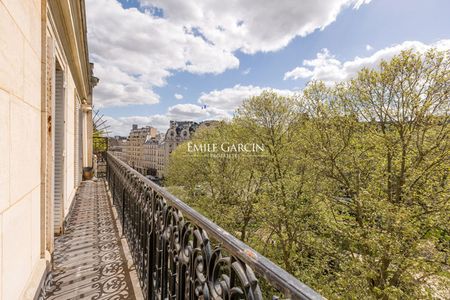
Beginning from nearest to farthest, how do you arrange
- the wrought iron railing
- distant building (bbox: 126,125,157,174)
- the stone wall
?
the wrought iron railing → the stone wall → distant building (bbox: 126,125,157,174)

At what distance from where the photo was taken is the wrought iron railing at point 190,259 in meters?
0.76

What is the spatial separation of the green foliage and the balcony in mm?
6300

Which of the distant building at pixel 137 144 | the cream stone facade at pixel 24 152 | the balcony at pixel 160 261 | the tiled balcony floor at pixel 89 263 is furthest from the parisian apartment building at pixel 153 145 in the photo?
the cream stone facade at pixel 24 152

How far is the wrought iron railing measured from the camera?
760 millimetres

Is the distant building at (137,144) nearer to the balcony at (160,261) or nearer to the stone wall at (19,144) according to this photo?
the balcony at (160,261)

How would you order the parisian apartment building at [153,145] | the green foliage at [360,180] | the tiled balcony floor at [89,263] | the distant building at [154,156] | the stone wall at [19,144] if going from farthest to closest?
the distant building at [154,156]
the parisian apartment building at [153,145]
the green foliage at [360,180]
the tiled balcony floor at [89,263]
the stone wall at [19,144]

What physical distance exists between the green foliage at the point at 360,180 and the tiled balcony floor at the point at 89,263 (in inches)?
247

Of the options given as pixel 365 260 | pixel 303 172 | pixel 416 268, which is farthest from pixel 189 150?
pixel 416 268

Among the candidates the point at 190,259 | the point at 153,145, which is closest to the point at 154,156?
the point at 153,145

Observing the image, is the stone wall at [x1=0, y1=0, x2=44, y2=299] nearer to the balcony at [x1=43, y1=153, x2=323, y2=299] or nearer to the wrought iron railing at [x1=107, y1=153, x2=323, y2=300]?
the balcony at [x1=43, y1=153, x2=323, y2=299]

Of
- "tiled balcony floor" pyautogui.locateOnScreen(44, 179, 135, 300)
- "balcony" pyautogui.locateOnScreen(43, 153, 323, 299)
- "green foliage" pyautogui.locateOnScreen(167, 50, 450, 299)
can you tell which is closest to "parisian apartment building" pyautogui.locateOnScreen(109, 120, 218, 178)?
"green foliage" pyautogui.locateOnScreen(167, 50, 450, 299)

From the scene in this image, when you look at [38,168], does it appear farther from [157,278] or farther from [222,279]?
[222,279]

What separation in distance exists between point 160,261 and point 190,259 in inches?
24.5

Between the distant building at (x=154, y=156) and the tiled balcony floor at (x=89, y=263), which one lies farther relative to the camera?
the distant building at (x=154, y=156)
